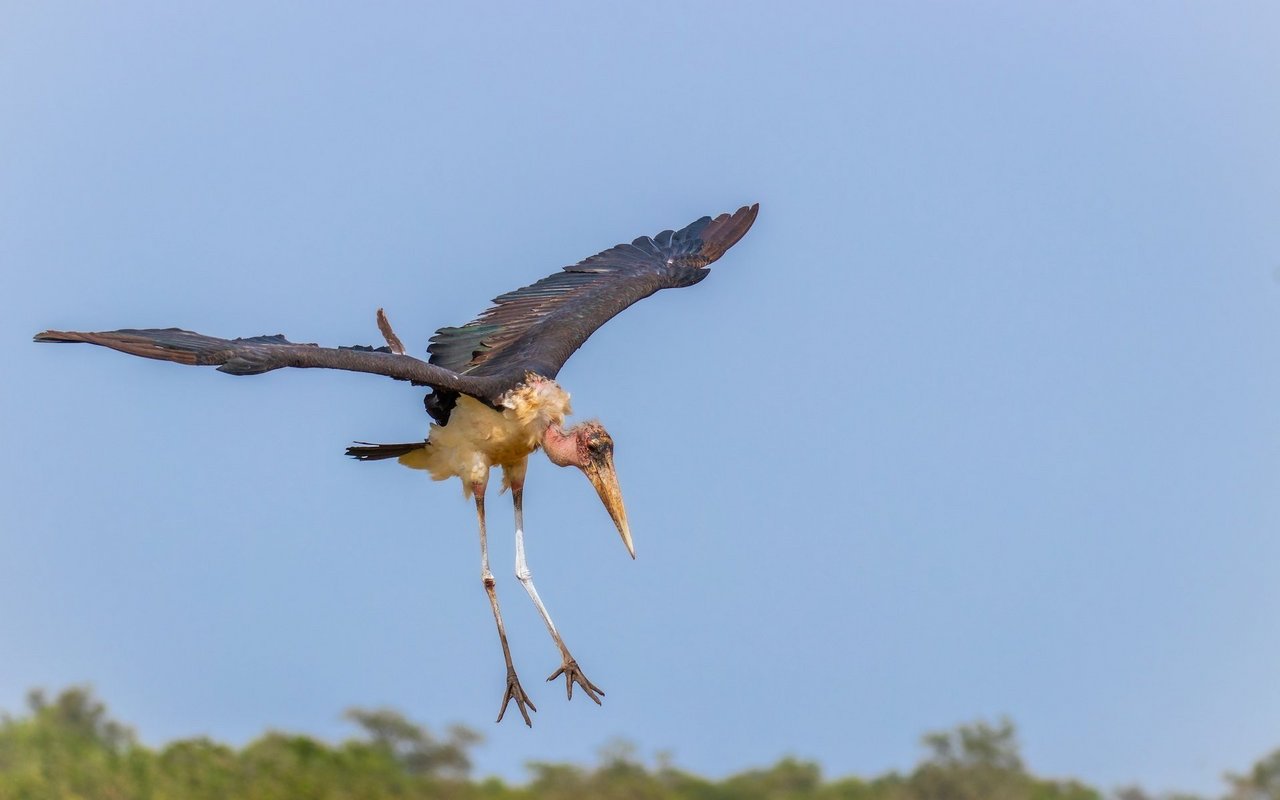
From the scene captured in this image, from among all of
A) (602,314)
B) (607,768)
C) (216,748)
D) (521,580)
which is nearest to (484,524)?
(521,580)

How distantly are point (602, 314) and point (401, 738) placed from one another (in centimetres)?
884

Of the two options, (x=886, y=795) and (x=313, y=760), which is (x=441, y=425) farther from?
(x=886, y=795)

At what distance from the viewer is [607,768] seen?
74.4 ft

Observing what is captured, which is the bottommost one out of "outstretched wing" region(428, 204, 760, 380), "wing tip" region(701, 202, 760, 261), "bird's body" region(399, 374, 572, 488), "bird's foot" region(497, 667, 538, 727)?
"bird's foot" region(497, 667, 538, 727)

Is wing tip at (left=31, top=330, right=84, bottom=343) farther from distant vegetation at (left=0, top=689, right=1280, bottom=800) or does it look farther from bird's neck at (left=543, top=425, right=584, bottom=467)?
distant vegetation at (left=0, top=689, right=1280, bottom=800)

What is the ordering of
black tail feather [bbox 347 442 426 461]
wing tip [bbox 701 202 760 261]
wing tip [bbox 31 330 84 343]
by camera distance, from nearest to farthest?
1. wing tip [bbox 31 330 84 343]
2. black tail feather [bbox 347 442 426 461]
3. wing tip [bbox 701 202 760 261]

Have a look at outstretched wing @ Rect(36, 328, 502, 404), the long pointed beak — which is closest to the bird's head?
the long pointed beak

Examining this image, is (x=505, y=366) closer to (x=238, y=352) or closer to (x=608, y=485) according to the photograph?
(x=608, y=485)

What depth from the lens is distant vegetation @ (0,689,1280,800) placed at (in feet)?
74.3

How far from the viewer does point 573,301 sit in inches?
656

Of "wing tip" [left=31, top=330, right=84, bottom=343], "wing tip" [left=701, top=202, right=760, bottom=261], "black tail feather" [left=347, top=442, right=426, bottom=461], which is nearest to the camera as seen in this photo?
"wing tip" [left=31, top=330, right=84, bottom=343]

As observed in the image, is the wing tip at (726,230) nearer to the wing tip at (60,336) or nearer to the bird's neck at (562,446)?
the bird's neck at (562,446)

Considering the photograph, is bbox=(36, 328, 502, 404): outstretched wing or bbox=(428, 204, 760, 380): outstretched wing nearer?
bbox=(36, 328, 502, 404): outstretched wing

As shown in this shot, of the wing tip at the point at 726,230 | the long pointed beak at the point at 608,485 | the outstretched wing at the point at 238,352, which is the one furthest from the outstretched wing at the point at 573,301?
the outstretched wing at the point at 238,352
